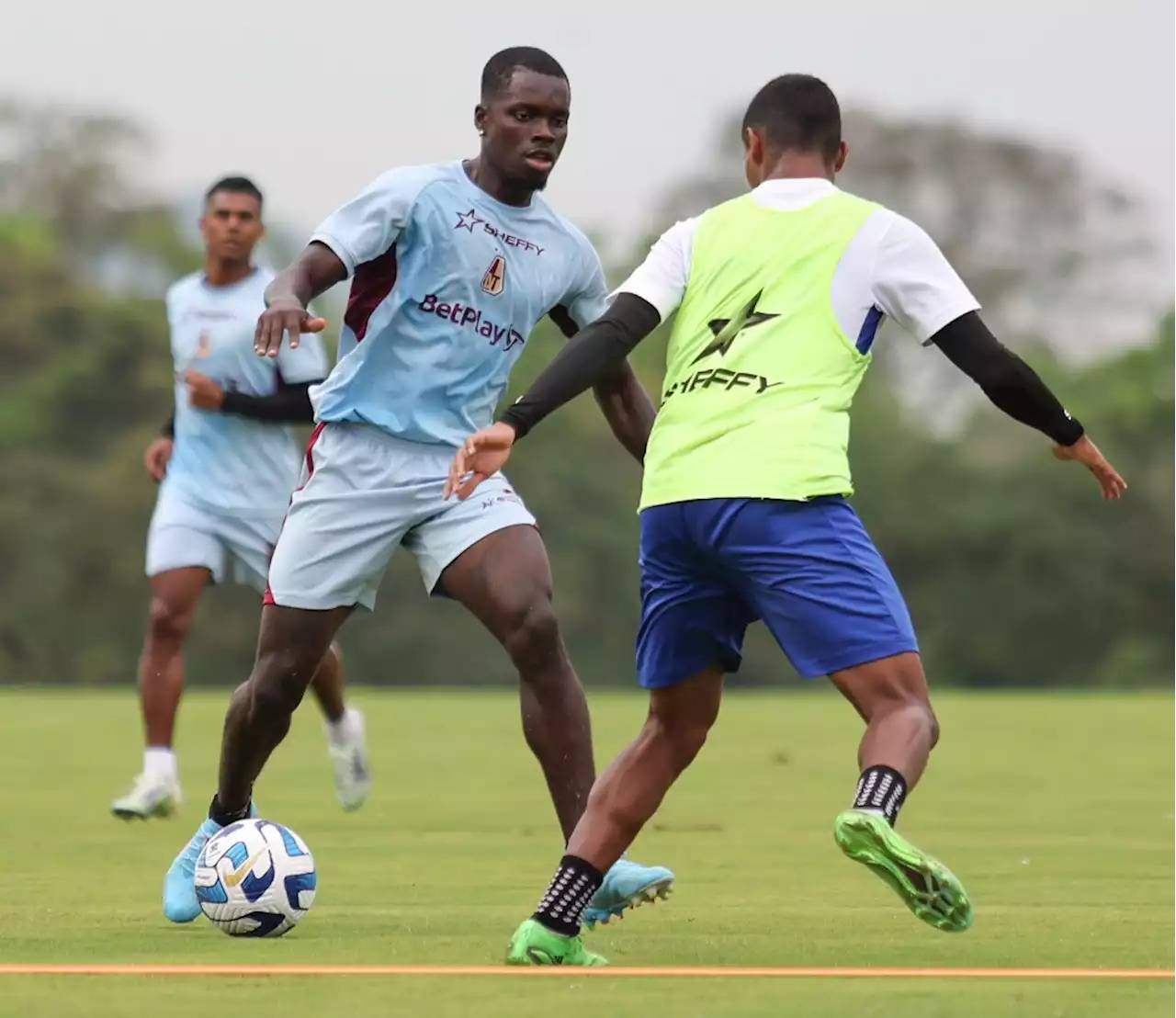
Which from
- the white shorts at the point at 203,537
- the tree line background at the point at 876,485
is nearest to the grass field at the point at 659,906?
the white shorts at the point at 203,537

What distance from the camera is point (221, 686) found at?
48.1 m

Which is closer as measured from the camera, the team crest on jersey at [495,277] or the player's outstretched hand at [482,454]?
the player's outstretched hand at [482,454]

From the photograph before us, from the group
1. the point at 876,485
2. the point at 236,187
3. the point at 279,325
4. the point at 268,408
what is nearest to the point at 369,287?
the point at 279,325

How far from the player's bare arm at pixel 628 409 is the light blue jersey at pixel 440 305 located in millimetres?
398

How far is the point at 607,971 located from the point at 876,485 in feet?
153

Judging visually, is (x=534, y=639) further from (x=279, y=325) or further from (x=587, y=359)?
(x=587, y=359)

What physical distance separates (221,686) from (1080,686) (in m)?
15.8

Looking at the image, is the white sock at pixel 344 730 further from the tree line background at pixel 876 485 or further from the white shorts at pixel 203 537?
the tree line background at pixel 876 485

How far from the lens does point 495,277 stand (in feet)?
26.5

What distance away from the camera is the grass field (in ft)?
19.6

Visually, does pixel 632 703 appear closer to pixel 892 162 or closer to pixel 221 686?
pixel 221 686

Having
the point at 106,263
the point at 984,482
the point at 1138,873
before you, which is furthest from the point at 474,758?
the point at 106,263

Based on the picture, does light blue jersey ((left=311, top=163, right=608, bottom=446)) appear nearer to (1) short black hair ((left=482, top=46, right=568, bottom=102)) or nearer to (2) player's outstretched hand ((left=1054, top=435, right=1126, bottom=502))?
(1) short black hair ((left=482, top=46, right=568, bottom=102))

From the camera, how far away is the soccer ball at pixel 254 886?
24.2 feet
